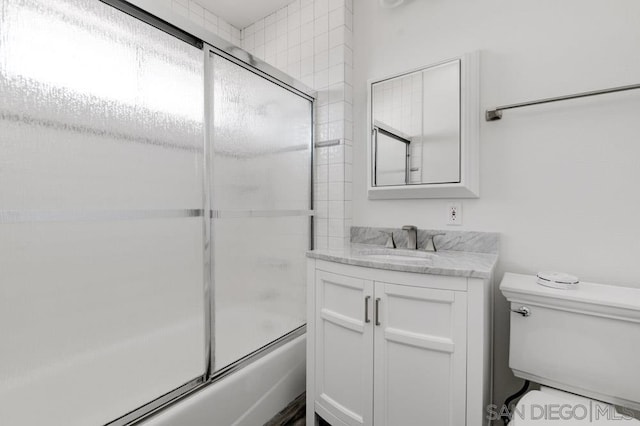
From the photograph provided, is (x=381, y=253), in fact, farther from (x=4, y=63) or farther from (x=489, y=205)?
(x=4, y=63)

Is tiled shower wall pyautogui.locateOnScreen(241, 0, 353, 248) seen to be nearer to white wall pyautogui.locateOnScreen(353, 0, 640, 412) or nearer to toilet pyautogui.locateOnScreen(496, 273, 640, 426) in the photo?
white wall pyautogui.locateOnScreen(353, 0, 640, 412)

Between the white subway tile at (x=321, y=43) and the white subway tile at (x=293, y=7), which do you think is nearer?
the white subway tile at (x=321, y=43)

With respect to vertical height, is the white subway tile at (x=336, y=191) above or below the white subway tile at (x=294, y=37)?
below

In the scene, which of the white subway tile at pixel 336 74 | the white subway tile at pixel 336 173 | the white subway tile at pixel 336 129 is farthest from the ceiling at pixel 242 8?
the white subway tile at pixel 336 173

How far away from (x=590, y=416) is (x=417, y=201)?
41.5 inches

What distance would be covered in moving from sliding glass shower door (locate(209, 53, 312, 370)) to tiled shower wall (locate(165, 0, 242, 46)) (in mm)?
1009

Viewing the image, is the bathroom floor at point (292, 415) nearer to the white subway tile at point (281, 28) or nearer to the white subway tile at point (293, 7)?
the white subway tile at point (281, 28)

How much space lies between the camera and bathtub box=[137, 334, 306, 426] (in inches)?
46.2

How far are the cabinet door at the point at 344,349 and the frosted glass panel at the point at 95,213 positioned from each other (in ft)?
1.74

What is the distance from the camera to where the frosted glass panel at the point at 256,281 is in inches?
55.1

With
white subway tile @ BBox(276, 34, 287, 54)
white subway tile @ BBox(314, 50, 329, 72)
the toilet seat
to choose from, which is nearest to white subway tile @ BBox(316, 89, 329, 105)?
white subway tile @ BBox(314, 50, 329, 72)

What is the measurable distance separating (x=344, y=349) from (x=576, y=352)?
0.82 metres

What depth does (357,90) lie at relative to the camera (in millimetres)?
1897

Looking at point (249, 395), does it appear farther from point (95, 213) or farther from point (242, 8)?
point (242, 8)
